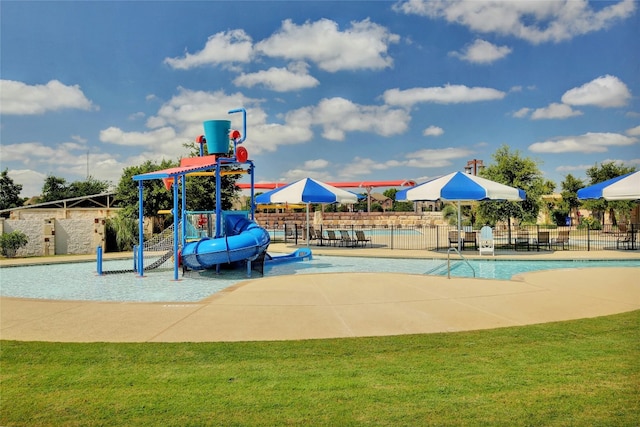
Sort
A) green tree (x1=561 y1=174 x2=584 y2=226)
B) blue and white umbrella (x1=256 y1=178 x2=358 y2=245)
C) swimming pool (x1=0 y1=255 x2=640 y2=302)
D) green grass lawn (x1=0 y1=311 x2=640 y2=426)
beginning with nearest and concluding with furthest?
green grass lawn (x1=0 y1=311 x2=640 y2=426) → swimming pool (x1=0 y1=255 x2=640 y2=302) → blue and white umbrella (x1=256 y1=178 x2=358 y2=245) → green tree (x1=561 y1=174 x2=584 y2=226)

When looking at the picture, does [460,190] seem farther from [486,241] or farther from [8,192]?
[8,192]

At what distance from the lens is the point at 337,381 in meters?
4.31

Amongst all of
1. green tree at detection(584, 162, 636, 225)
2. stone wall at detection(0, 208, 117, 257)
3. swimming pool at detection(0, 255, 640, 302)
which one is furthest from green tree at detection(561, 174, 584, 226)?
stone wall at detection(0, 208, 117, 257)

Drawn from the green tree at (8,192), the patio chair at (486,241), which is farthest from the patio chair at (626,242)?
the green tree at (8,192)

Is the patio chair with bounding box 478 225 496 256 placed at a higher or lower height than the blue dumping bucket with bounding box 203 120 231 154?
lower

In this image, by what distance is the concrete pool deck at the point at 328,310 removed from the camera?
20.8ft

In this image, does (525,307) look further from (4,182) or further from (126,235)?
(4,182)

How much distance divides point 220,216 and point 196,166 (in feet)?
5.10

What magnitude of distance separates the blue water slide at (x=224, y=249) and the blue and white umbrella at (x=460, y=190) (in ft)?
22.7

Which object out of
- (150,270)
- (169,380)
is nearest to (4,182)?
(150,270)

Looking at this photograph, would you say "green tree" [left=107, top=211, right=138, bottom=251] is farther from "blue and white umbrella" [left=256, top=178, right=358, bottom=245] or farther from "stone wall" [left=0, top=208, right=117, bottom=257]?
"blue and white umbrella" [left=256, top=178, right=358, bottom=245]

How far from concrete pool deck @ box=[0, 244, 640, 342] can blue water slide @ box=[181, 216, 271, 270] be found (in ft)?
5.62

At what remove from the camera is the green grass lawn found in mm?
3607

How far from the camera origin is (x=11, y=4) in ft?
21.1
